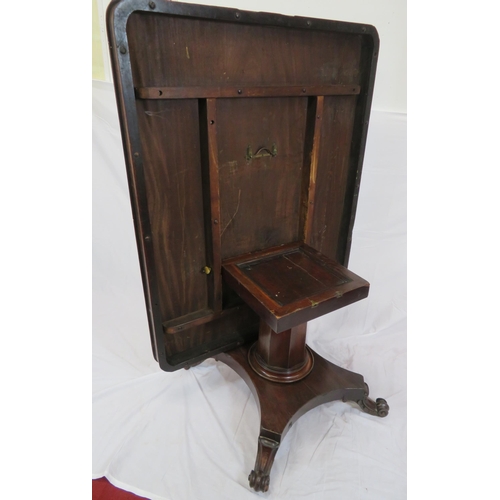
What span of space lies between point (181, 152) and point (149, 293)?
1.45ft

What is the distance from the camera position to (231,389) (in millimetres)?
1732

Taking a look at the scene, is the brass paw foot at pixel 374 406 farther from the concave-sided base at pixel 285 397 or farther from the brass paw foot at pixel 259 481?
the brass paw foot at pixel 259 481

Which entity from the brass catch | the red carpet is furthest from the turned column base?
the brass catch

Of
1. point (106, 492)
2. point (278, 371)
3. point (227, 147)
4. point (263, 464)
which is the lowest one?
point (106, 492)

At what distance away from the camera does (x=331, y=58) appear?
4.20ft

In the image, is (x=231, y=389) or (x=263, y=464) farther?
(x=231, y=389)

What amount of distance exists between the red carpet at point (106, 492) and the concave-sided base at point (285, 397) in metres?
0.42

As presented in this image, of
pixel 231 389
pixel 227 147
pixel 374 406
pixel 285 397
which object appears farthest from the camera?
pixel 231 389

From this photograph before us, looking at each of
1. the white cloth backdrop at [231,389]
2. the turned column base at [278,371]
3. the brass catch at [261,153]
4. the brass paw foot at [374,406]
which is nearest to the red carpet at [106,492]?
the white cloth backdrop at [231,389]

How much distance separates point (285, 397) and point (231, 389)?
348mm

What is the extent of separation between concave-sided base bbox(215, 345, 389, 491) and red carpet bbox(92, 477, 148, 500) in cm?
42

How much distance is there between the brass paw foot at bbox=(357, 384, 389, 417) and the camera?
5.23 ft

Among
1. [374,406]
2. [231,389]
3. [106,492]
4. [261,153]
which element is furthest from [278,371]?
[261,153]

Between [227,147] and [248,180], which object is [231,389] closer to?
[248,180]
